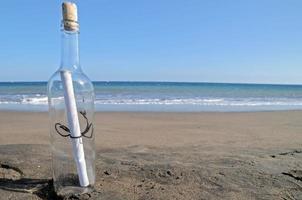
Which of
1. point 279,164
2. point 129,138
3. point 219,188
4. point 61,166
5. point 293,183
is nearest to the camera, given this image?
point 61,166

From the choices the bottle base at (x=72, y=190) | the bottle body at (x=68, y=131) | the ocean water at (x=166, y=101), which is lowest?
the ocean water at (x=166, y=101)

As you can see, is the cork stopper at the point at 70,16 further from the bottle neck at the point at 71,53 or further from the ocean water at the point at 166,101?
the ocean water at the point at 166,101

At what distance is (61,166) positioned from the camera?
208 cm

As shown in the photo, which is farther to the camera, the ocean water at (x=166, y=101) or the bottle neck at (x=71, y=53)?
the ocean water at (x=166, y=101)

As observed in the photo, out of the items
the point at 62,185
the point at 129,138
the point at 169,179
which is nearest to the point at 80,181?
the point at 62,185

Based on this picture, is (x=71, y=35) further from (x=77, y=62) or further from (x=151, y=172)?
(x=151, y=172)

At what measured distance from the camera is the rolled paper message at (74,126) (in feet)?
6.16

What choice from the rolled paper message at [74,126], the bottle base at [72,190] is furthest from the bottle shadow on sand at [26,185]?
the rolled paper message at [74,126]

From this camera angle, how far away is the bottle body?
1987 millimetres

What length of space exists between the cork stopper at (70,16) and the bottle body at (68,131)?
22 centimetres

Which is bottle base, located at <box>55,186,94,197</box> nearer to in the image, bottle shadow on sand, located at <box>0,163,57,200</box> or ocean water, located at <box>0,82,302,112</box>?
bottle shadow on sand, located at <box>0,163,57,200</box>

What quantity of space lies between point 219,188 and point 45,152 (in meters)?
1.66

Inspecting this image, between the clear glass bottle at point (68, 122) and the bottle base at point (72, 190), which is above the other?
the clear glass bottle at point (68, 122)

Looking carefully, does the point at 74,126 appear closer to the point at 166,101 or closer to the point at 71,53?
the point at 71,53
